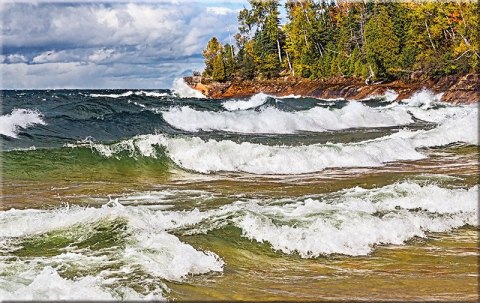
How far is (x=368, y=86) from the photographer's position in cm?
6072

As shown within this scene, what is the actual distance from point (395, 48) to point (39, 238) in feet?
198

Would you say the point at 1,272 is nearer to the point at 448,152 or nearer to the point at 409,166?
the point at 409,166

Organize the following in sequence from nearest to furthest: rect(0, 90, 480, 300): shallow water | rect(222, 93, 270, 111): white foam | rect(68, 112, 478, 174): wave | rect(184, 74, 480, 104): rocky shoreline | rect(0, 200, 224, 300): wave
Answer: rect(0, 200, 224, 300): wave
rect(0, 90, 480, 300): shallow water
rect(68, 112, 478, 174): wave
rect(184, 74, 480, 104): rocky shoreline
rect(222, 93, 270, 111): white foam

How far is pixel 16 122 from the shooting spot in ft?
91.3

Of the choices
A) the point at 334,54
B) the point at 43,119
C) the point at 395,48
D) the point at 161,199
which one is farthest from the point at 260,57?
the point at 161,199

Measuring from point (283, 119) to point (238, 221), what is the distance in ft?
79.6

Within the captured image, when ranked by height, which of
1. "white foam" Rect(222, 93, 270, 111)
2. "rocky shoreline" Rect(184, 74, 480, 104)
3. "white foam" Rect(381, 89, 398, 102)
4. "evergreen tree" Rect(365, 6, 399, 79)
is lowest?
"white foam" Rect(222, 93, 270, 111)

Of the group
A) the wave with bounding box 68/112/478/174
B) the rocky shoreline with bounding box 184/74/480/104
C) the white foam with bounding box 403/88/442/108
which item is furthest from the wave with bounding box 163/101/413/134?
the white foam with bounding box 403/88/442/108

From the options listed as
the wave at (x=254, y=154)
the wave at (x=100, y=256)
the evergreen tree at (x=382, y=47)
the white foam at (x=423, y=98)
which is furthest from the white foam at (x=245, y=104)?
the wave at (x=100, y=256)

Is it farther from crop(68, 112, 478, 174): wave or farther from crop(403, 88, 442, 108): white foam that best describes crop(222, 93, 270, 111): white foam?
crop(68, 112, 478, 174): wave

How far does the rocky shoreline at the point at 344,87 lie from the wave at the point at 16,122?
108 ft

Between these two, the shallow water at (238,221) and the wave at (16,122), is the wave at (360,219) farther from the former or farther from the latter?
the wave at (16,122)

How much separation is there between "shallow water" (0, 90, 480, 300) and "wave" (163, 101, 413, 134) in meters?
11.4

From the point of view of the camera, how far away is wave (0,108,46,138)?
26.2 meters
